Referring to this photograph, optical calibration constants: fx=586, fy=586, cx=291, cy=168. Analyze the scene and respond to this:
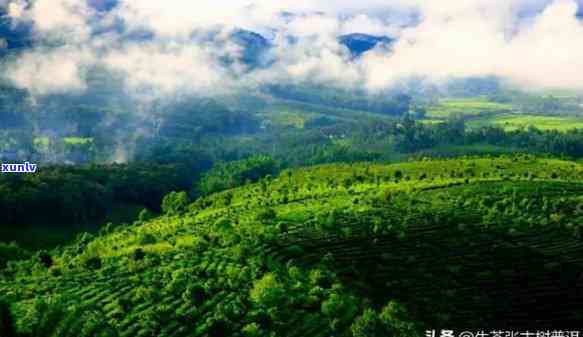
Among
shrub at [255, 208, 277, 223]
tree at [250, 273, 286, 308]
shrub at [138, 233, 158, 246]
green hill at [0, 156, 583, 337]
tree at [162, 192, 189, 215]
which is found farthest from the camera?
tree at [162, 192, 189, 215]

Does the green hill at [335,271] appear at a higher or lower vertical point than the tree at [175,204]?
higher

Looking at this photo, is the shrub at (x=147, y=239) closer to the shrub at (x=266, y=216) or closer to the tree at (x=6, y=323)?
the shrub at (x=266, y=216)

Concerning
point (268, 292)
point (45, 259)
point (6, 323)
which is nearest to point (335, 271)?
Result: point (268, 292)

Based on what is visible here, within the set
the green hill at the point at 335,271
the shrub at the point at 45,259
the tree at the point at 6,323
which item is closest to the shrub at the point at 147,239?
the green hill at the point at 335,271

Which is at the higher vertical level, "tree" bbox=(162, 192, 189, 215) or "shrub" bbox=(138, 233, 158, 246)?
"shrub" bbox=(138, 233, 158, 246)

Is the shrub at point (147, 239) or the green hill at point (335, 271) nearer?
the green hill at point (335, 271)

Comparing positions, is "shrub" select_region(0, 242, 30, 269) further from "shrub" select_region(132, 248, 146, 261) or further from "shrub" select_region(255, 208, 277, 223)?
"shrub" select_region(255, 208, 277, 223)

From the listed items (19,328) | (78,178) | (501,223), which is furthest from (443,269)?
(78,178)

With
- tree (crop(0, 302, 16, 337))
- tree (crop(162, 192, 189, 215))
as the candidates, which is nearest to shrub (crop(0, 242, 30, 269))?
tree (crop(162, 192, 189, 215))
